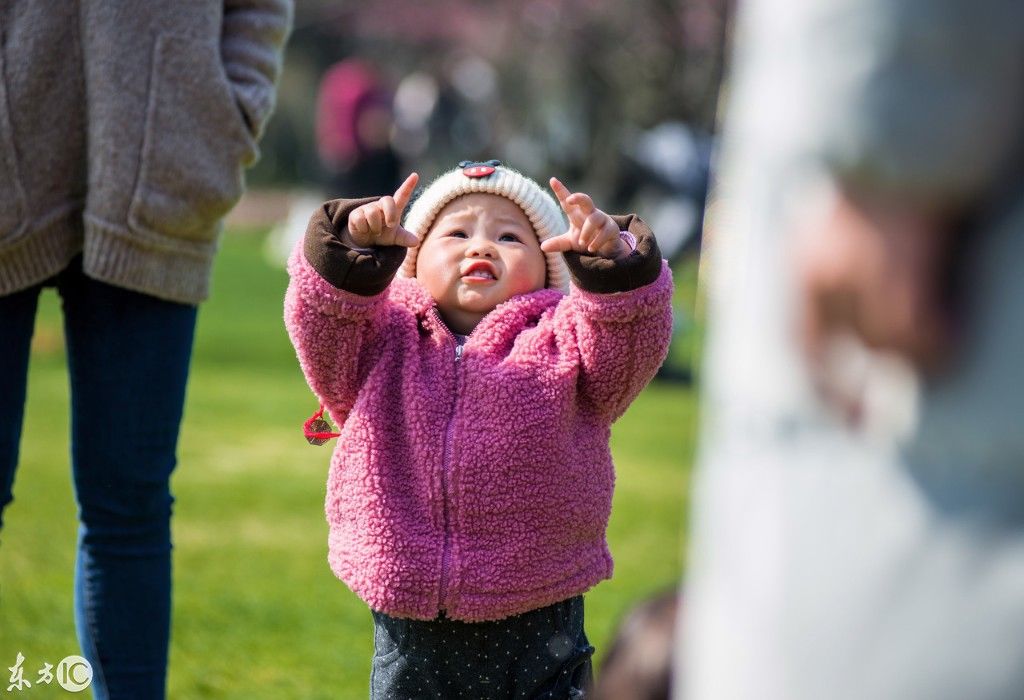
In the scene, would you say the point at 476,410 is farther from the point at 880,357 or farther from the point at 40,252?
the point at 880,357

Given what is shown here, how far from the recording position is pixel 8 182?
2264mm

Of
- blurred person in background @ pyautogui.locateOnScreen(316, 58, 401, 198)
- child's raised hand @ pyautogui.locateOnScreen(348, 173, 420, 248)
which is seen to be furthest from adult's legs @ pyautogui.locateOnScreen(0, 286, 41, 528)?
blurred person in background @ pyautogui.locateOnScreen(316, 58, 401, 198)

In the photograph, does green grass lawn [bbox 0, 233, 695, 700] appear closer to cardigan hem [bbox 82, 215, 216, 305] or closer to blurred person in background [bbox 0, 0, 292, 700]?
blurred person in background [bbox 0, 0, 292, 700]

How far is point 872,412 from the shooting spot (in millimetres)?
1216

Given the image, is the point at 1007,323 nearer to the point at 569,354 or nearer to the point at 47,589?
the point at 569,354

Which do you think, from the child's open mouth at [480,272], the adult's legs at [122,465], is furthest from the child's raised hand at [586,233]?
the adult's legs at [122,465]

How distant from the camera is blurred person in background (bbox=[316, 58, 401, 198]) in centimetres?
1198

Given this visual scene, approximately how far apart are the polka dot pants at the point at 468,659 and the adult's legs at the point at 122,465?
482 millimetres

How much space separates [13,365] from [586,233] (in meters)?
1.02

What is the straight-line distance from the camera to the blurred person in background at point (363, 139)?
1198 cm

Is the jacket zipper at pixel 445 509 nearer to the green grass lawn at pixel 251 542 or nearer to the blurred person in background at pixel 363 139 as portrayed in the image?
the green grass lawn at pixel 251 542

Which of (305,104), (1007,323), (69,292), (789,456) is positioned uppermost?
(1007,323)

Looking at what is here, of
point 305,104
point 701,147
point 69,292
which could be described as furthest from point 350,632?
point 305,104

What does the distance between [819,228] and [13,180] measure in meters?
1.54
